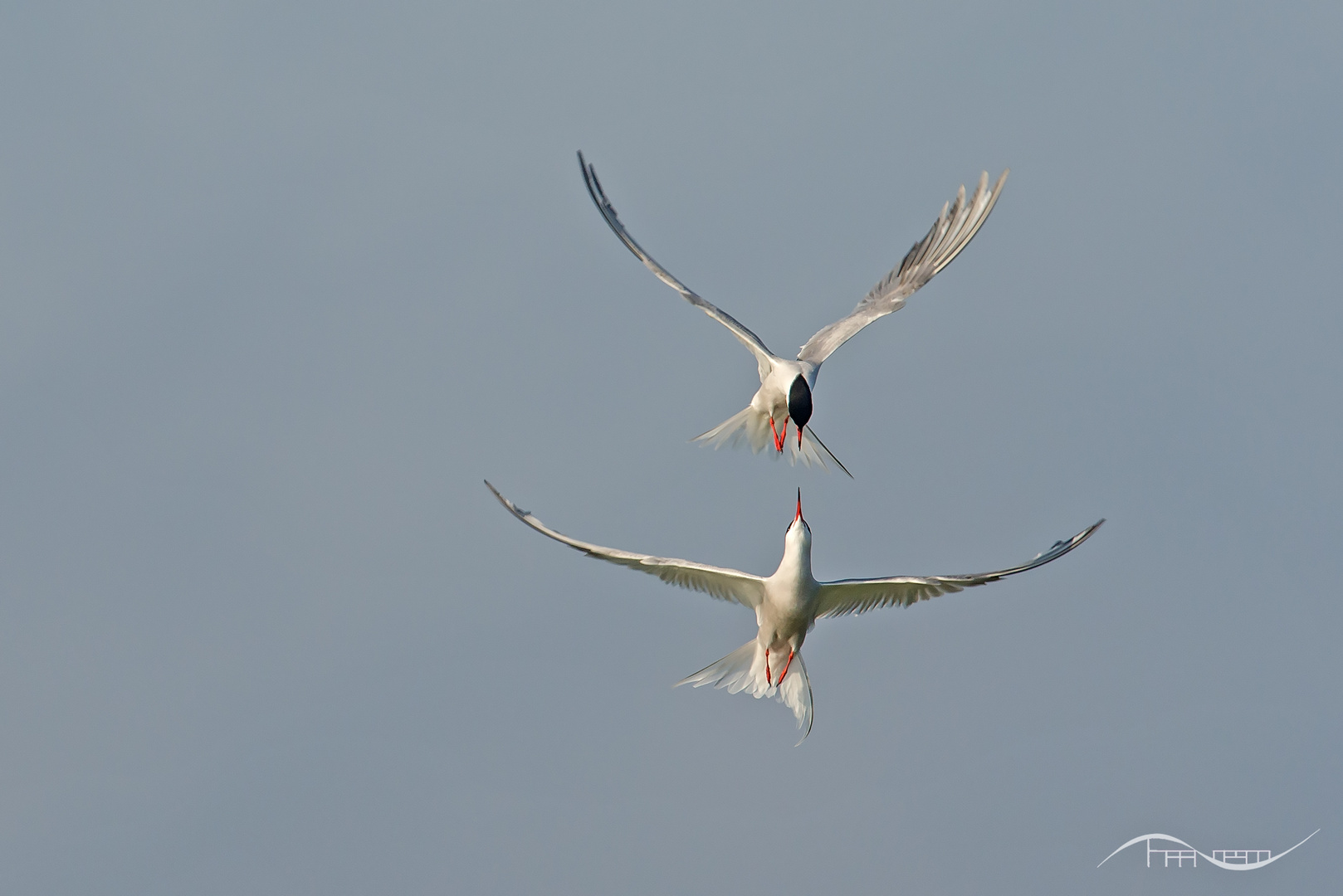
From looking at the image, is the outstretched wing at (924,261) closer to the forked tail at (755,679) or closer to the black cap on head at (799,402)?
the black cap on head at (799,402)

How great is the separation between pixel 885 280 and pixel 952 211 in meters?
1.08

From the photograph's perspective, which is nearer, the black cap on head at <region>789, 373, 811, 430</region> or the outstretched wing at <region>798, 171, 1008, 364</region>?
the black cap on head at <region>789, 373, 811, 430</region>

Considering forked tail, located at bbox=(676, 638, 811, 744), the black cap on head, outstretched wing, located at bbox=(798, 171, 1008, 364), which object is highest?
outstretched wing, located at bbox=(798, 171, 1008, 364)

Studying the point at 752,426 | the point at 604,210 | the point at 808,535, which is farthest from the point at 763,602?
the point at 604,210

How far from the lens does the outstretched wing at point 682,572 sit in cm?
1480

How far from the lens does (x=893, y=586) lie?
1571 cm

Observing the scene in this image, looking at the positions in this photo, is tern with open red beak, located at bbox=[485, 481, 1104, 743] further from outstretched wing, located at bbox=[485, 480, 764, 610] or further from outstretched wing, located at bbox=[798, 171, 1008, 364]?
outstretched wing, located at bbox=[798, 171, 1008, 364]

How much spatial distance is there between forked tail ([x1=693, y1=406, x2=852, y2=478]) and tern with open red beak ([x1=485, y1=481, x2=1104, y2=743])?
0.60 m

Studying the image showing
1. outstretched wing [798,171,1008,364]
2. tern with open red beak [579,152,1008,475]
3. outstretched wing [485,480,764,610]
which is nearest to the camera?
outstretched wing [485,480,764,610]

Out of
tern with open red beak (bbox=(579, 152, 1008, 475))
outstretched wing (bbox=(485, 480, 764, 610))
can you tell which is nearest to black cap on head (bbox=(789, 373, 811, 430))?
tern with open red beak (bbox=(579, 152, 1008, 475))

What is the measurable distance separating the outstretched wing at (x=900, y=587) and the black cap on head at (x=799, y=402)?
5.37ft

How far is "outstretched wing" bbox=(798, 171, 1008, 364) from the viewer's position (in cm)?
1759

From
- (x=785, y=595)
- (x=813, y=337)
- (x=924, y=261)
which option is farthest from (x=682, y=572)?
(x=924, y=261)

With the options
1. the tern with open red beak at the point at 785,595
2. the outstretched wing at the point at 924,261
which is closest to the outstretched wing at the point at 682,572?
the tern with open red beak at the point at 785,595
